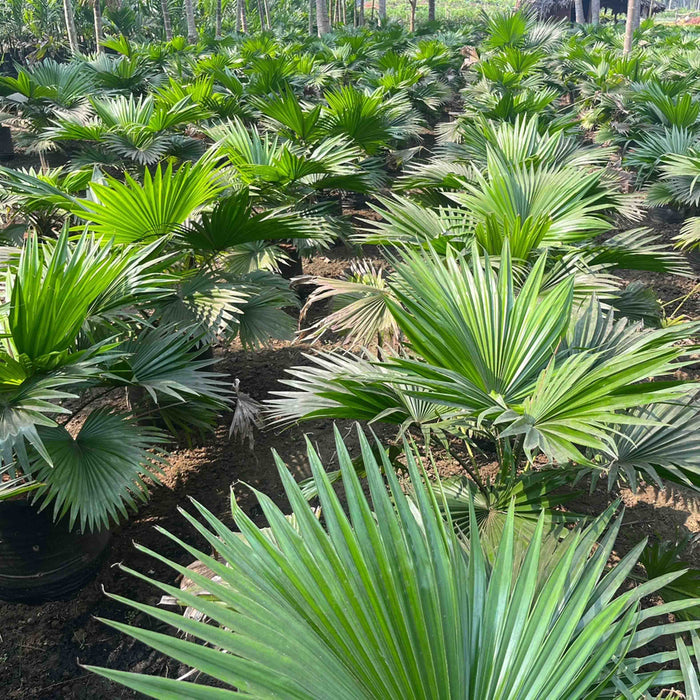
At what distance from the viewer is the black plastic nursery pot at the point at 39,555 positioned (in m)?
2.24

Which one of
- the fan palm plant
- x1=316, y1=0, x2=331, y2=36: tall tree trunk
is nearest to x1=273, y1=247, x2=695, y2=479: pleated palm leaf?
the fan palm plant

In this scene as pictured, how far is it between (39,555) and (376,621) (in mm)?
1795

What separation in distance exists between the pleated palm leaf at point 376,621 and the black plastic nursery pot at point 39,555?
1.47m

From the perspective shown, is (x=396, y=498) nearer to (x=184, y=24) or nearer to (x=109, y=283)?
(x=109, y=283)

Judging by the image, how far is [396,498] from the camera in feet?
3.55

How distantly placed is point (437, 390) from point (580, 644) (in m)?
0.77

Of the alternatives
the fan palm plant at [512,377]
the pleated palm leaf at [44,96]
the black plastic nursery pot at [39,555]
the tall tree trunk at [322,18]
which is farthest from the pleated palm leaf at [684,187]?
the tall tree trunk at [322,18]

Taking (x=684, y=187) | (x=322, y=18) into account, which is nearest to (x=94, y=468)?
(x=684, y=187)

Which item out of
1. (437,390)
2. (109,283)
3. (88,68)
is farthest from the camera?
(88,68)

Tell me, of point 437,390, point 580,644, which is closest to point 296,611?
point 580,644

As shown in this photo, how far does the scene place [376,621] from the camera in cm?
93

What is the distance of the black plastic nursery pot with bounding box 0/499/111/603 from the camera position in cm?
224

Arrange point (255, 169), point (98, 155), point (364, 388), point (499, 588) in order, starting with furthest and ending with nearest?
1. point (98, 155)
2. point (255, 169)
3. point (364, 388)
4. point (499, 588)

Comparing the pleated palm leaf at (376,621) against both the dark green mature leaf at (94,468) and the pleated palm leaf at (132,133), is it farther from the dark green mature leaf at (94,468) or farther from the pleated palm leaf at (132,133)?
the pleated palm leaf at (132,133)
